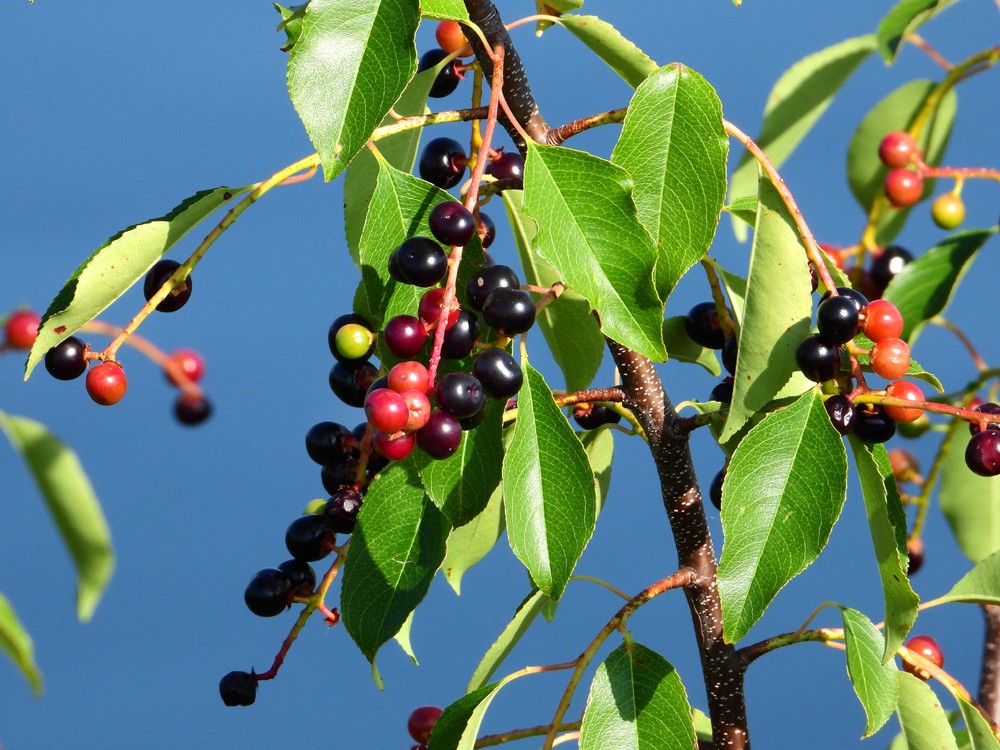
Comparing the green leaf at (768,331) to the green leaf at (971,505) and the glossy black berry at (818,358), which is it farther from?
the green leaf at (971,505)

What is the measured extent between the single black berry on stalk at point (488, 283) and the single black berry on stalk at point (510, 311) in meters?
0.02

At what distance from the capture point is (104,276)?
896 mm

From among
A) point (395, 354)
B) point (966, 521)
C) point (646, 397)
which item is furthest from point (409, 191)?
point (966, 521)

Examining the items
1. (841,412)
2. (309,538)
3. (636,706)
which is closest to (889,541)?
(841,412)

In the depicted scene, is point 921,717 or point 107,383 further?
point 921,717

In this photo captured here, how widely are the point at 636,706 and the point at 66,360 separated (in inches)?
19.9

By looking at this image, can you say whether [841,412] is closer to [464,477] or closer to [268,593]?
[464,477]

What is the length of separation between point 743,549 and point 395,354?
0.27m

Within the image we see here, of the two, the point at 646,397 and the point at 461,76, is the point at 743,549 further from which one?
the point at 461,76

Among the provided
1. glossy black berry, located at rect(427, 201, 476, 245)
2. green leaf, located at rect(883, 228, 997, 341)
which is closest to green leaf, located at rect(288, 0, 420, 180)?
glossy black berry, located at rect(427, 201, 476, 245)

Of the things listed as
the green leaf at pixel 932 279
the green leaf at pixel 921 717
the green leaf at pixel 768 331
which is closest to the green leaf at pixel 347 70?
the green leaf at pixel 768 331

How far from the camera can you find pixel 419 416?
777 mm

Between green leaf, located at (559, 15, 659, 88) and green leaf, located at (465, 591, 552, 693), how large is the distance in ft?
1.48

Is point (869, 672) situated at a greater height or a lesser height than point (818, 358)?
lesser
